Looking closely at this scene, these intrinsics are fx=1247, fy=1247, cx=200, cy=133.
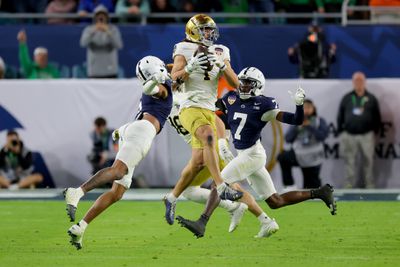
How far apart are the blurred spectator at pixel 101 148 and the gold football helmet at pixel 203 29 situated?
4.96m

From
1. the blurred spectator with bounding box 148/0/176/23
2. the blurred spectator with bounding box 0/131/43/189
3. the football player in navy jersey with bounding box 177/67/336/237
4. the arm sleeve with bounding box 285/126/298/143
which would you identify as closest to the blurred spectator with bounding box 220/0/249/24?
the blurred spectator with bounding box 148/0/176/23

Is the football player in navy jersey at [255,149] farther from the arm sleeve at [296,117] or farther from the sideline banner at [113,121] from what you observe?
the sideline banner at [113,121]

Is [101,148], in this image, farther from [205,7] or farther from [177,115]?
[177,115]

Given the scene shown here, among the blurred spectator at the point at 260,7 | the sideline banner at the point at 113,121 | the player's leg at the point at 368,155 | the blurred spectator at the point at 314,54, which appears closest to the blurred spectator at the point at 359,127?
the player's leg at the point at 368,155

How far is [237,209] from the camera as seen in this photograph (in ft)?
36.0

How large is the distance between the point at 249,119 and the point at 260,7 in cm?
716

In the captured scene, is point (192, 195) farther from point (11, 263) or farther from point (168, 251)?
point (11, 263)

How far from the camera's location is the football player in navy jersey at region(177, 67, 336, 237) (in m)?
10.9

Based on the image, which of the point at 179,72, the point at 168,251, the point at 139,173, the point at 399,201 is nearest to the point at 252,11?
the point at 139,173

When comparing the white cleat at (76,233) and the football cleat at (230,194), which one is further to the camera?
the football cleat at (230,194)

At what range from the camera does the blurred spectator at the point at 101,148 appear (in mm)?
16203

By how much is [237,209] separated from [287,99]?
547cm

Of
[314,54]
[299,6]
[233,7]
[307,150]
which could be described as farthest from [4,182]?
[299,6]

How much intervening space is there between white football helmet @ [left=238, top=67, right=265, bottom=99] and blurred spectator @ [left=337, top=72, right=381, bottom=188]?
200 inches
